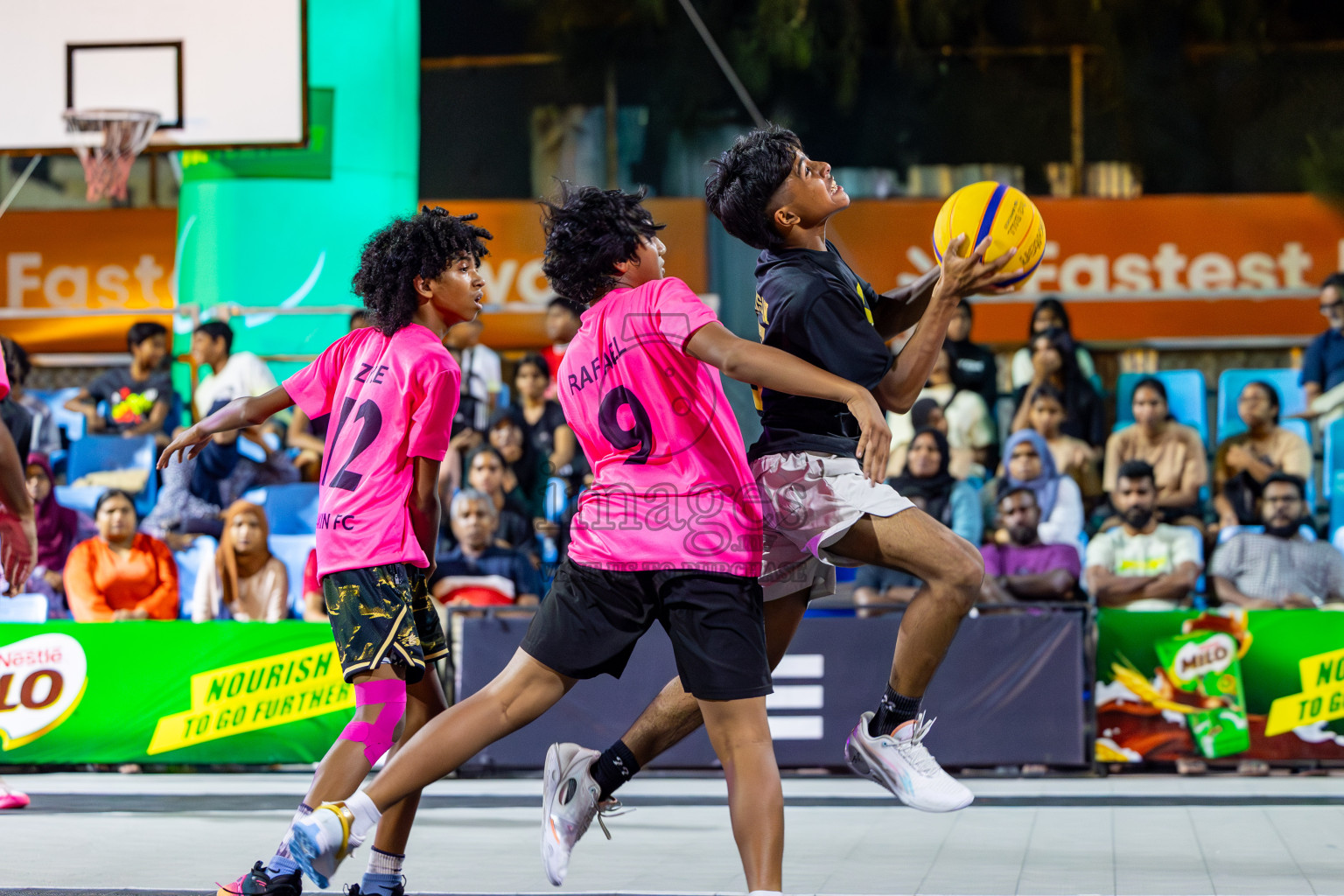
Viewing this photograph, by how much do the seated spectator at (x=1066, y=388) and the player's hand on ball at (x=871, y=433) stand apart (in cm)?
823

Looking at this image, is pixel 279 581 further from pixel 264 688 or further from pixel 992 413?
pixel 992 413

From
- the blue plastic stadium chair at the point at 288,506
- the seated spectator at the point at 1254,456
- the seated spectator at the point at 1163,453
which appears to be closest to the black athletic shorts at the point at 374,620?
the blue plastic stadium chair at the point at 288,506

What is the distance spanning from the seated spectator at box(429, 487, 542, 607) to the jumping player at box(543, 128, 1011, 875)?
227 inches

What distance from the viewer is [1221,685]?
31.5 feet

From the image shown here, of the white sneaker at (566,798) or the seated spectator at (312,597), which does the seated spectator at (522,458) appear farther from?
the white sneaker at (566,798)

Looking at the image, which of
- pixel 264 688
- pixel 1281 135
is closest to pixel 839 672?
pixel 264 688

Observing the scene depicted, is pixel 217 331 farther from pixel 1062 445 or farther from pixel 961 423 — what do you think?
pixel 1062 445

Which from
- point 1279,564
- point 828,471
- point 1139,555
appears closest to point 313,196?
point 1139,555

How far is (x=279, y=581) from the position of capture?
35.8 ft

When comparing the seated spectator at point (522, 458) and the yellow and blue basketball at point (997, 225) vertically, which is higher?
the yellow and blue basketball at point (997, 225)

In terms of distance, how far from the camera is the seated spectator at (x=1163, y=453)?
1154cm

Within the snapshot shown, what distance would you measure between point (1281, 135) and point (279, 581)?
11267 mm

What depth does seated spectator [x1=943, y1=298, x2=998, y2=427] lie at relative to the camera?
489 inches

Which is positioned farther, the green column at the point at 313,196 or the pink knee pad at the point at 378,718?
the green column at the point at 313,196
